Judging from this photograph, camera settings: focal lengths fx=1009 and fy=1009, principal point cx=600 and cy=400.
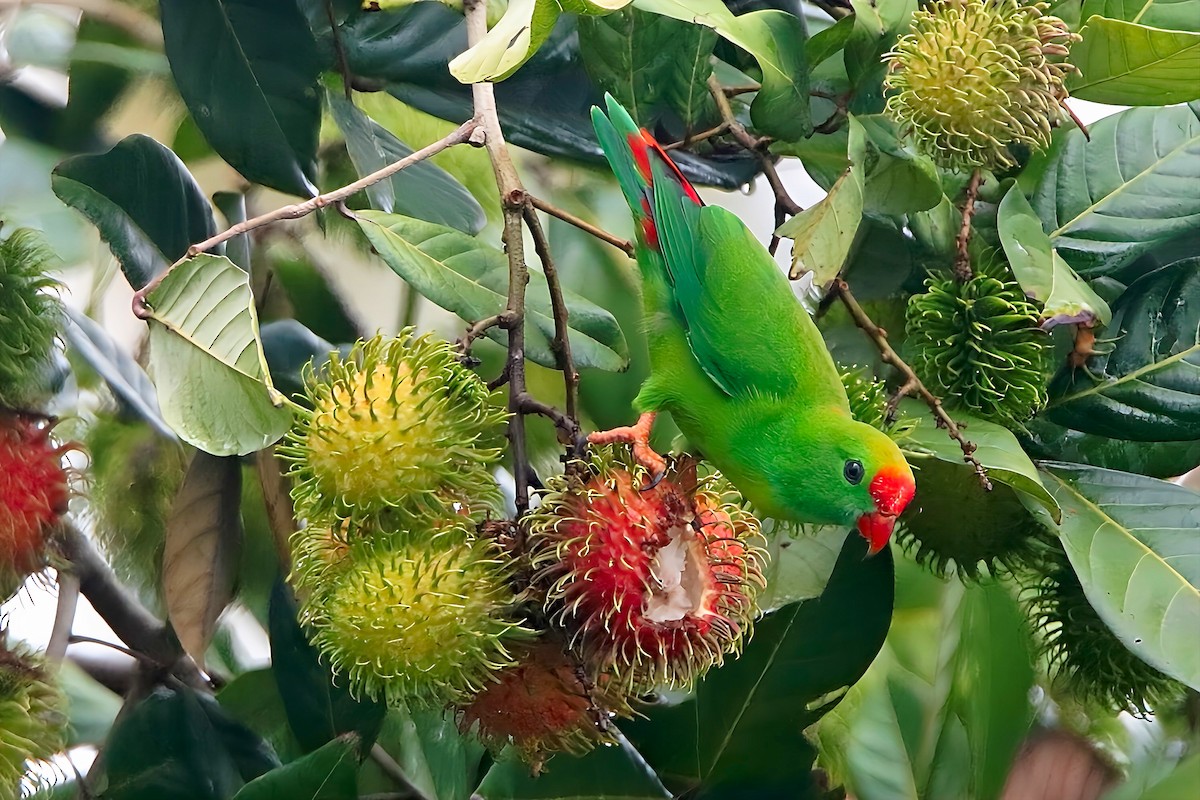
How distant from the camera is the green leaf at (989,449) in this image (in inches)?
25.2

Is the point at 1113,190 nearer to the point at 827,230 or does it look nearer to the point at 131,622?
the point at 827,230

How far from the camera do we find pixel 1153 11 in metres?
0.79

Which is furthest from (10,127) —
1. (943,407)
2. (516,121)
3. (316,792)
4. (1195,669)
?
(1195,669)

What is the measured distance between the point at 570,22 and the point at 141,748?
2.21 feet

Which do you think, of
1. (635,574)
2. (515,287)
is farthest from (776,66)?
(635,574)

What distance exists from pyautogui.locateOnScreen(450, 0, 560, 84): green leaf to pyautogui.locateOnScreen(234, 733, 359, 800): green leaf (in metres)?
0.43

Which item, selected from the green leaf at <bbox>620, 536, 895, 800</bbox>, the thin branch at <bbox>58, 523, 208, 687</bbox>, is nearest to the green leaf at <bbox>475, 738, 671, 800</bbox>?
the green leaf at <bbox>620, 536, 895, 800</bbox>

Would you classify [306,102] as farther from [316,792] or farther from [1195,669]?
[1195,669]

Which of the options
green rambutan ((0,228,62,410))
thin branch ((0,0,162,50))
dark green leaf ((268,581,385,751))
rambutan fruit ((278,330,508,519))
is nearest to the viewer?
rambutan fruit ((278,330,508,519))

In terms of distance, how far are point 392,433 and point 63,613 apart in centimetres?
38

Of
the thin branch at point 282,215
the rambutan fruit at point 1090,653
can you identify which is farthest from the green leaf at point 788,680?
the thin branch at point 282,215

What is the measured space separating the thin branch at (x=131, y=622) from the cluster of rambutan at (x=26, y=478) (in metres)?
0.07

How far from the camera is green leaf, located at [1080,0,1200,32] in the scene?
2.59 ft

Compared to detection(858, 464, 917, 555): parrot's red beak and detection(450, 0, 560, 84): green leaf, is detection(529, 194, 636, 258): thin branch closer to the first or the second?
detection(450, 0, 560, 84): green leaf
